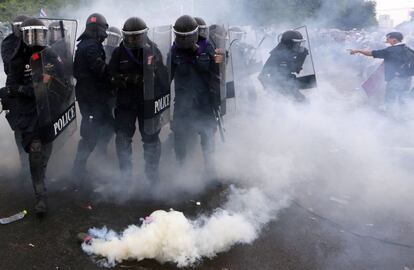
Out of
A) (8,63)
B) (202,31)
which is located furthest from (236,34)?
(8,63)

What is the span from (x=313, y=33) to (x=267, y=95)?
14.4 meters

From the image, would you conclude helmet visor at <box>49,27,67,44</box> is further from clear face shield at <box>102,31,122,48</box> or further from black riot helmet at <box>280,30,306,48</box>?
black riot helmet at <box>280,30,306,48</box>

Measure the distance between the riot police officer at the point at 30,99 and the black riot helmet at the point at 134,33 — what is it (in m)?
0.74

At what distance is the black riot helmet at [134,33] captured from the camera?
397 cm

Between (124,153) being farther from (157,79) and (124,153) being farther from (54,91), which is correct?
(54,91)

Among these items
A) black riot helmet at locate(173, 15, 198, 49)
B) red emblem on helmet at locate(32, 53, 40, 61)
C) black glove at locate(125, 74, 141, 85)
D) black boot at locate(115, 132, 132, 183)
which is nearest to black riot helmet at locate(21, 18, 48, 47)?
red emblem on helmet at locate(32, 53, 40, 61)

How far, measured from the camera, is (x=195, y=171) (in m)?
5.07

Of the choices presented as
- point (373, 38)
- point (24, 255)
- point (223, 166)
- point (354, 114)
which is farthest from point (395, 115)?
point (373, 38)

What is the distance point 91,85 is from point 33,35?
39.1 inches

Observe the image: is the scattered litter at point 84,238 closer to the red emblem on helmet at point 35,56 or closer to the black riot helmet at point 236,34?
the red emblem on helmet at point 35,56

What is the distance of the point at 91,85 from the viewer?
15.0 feet

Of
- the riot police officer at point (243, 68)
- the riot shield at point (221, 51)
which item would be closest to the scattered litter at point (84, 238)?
the riot shield at point (221, 51)

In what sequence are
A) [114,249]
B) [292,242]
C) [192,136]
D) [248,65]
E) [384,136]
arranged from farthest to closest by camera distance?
[248,65]
[384,136]
[192,136]
[292,242]
[114,249]

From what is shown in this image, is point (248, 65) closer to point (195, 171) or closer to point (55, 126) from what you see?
point (195, 171)
